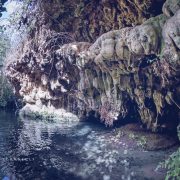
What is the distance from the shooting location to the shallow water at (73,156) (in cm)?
1004

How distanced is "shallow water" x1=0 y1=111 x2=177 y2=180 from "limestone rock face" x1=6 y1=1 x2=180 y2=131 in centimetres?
198

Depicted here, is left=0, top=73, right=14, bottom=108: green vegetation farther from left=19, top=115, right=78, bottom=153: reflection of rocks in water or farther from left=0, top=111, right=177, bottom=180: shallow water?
left=0, top=111, right=177, bottom=180: shallow water

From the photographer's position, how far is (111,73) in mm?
14492

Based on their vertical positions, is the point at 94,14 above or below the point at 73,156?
above

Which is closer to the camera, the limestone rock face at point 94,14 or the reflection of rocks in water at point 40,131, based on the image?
the reflection of rocks in water at point 40,131

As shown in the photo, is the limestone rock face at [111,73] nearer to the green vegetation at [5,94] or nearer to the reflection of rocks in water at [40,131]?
the reflection of rocks in water at [40,131]

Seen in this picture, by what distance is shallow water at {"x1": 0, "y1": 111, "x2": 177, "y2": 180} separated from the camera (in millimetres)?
10039

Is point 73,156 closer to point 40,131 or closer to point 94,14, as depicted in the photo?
point 40,131

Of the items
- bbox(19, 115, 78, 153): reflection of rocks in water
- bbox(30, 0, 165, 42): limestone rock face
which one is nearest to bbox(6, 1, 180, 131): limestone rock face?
bbox(30, 0, 165, 42): limestone rock face

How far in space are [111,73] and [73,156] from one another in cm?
484

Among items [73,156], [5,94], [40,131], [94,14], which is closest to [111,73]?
[94,14]

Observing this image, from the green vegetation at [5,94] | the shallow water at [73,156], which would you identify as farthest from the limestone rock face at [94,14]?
the green vegetation at [5,94]

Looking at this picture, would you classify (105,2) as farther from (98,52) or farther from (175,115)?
(175,115)

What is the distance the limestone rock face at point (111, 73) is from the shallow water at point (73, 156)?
1985 mm
